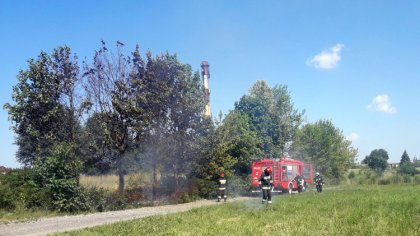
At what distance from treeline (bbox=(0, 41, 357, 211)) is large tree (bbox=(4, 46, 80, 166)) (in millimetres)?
51

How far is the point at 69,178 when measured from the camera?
803 inches

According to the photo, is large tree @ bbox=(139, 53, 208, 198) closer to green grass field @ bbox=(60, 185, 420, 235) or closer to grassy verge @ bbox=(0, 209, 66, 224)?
grassy verge @ bbox=(0, 209, 66, 224)

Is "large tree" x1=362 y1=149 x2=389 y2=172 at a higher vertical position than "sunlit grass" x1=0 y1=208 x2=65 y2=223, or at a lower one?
higher

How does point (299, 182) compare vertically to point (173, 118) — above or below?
below

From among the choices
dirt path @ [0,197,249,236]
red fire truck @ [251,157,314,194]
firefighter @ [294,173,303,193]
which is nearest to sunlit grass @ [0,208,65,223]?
dirt path @ [0,197,249,236]

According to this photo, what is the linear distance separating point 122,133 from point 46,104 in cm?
428

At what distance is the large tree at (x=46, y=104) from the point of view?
71.4 feet

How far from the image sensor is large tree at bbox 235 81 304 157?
138 feet

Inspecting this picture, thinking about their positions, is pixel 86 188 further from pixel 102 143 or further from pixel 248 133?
pixel 248 133

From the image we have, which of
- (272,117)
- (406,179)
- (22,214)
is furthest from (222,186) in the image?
(406,179)

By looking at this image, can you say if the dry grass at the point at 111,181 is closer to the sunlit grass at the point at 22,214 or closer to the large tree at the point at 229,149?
the sunlit grass at the point at 22,214

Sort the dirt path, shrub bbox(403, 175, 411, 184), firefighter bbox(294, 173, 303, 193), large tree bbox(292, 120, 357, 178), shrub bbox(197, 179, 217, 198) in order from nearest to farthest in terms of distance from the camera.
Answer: the dirt path → shrub bbox(197, 179, 217, 198) → firefighter bbox(294, 173, 303, 193) → shrub bbox(403, 175, 411, 184) → large tree bbox(292, 120, 357, 178)

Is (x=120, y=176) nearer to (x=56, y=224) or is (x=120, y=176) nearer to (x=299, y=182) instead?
(x=56, y=224)

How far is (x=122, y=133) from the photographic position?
77.5ft
